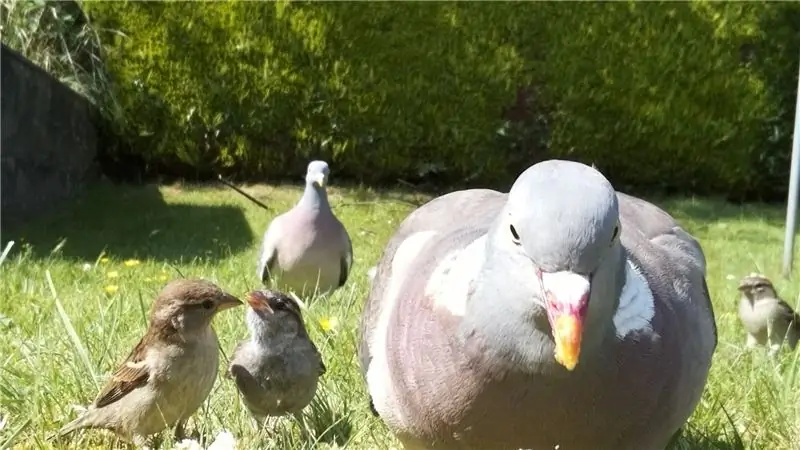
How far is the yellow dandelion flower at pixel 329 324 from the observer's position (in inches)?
128

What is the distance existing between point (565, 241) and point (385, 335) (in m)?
0.68

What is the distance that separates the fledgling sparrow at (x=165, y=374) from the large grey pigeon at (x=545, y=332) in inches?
21.9

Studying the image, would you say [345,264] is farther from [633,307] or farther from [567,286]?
[567,286]

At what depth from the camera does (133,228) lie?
267 inches

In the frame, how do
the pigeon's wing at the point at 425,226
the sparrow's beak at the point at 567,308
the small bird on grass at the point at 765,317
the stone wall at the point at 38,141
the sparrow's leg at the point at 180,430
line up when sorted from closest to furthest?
the sparrow's beak at the point at 567,308
the pigeon's wing at the point at 425,226
the sparrow's leg at the point at 180,430
the small bird on grass at the point at 765,317
the stone wall at the point at 38,141

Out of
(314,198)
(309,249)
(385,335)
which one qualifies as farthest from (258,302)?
(314,198)

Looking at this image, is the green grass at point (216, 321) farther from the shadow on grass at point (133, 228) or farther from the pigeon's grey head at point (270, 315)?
the pigeon's grey head at point (270, 315)

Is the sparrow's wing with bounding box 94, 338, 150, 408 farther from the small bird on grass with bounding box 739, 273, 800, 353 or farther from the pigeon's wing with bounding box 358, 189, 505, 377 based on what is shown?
the small bird on grass with bounding box 739, 273, 800, 353

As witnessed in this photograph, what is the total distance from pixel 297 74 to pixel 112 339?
5.16m

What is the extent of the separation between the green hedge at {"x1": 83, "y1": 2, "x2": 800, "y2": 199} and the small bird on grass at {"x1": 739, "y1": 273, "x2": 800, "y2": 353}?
4403 mm

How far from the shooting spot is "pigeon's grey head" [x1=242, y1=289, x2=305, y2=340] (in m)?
2.43

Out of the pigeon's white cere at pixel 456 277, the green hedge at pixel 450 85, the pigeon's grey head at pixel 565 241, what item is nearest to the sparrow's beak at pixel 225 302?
the pigeon's white cere at pixel 456 277

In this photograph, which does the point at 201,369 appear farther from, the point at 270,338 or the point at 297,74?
the point at 297,74

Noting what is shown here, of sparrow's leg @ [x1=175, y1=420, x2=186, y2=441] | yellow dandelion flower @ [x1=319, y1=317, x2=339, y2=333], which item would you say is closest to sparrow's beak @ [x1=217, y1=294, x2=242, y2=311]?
sparrow's leg @ [x1=175, y1=420, x2=186, y2=441]
